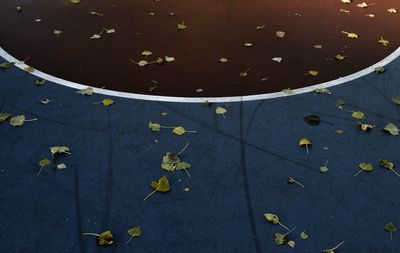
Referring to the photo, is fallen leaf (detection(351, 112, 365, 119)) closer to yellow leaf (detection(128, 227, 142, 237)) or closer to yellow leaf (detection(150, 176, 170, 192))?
yellow leaf (detection(150, 176, 170, 192))

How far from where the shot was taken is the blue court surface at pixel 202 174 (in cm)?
402

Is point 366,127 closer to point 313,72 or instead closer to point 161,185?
point 313,72

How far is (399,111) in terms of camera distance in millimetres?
5676

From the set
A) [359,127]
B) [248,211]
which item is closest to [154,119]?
[248,211]

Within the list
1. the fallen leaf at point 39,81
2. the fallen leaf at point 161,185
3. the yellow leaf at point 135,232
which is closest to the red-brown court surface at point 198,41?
the fallen leaf at point 39,81

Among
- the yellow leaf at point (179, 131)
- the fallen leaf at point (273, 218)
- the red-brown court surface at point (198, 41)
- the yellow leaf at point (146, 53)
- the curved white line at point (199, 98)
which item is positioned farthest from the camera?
the yellow leaf at point (146, 53)

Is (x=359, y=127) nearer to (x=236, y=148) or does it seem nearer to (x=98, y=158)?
(x=236, y=148)

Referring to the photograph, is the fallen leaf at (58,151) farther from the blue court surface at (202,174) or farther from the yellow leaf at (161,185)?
the yellow leaf at (161,185)

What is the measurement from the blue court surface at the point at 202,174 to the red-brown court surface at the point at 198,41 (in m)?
0.53

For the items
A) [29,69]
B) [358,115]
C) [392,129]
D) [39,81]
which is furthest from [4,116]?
[392,129]

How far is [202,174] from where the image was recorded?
4.68 m

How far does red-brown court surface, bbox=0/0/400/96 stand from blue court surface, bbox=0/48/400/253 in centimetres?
53

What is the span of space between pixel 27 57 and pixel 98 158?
9.71 feet

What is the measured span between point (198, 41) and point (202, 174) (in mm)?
3320
